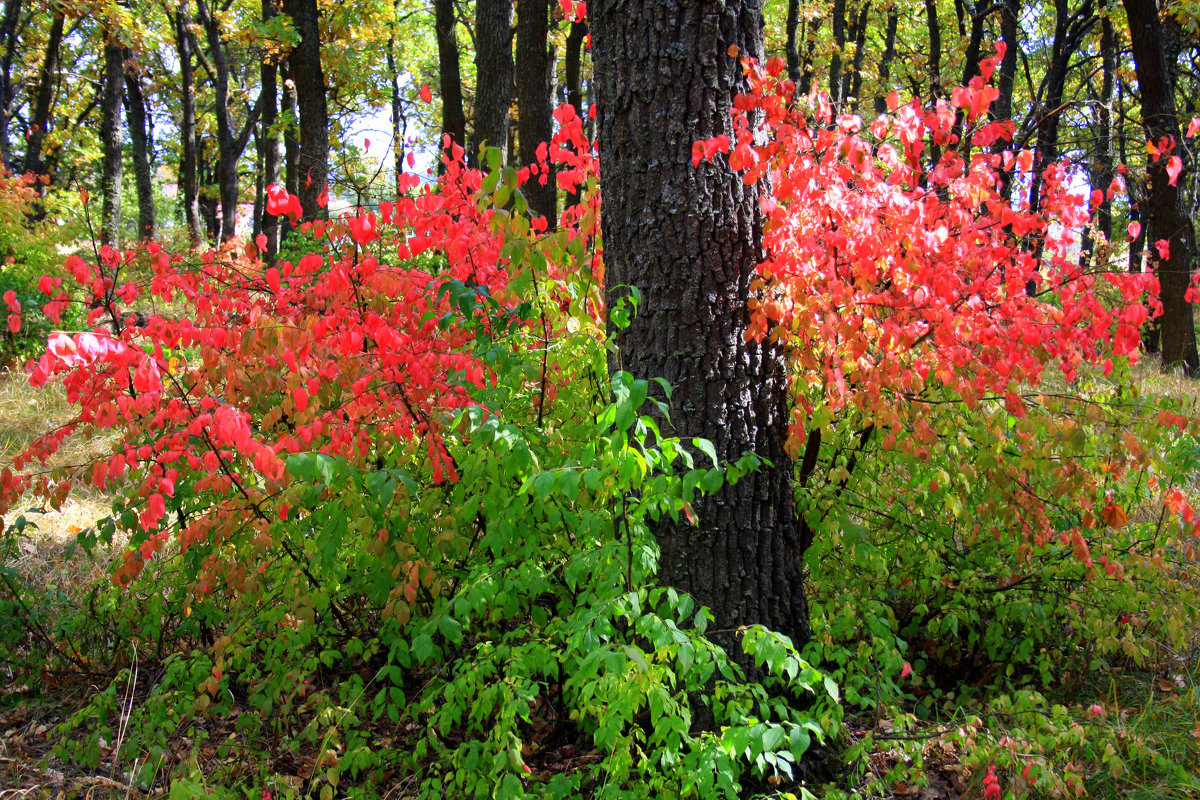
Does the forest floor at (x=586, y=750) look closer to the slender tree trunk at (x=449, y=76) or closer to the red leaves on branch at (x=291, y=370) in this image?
the red leaves on branch at (x=291, y=370)

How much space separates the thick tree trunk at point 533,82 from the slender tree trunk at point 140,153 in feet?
28.9

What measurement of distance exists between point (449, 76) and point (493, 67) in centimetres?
206

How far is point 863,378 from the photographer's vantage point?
2.89 meters

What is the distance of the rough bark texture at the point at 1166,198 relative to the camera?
7848 millimetres

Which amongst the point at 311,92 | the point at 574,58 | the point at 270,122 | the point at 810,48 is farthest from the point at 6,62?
the point at 810,48

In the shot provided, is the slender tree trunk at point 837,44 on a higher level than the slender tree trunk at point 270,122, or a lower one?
higher

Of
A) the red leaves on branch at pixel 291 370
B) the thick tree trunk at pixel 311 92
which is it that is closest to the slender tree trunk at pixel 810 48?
the thick tree trunk at pixel 311 92

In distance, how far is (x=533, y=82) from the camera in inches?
325

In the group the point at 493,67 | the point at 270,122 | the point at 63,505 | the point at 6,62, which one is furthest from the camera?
the point at 270,122

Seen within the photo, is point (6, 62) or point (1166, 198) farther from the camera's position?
point (6, 62)

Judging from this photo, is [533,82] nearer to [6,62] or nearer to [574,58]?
[574,58]

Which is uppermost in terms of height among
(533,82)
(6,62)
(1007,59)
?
(6,62)

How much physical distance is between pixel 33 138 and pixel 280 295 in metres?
17.3

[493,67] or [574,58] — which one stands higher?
[574,58]
